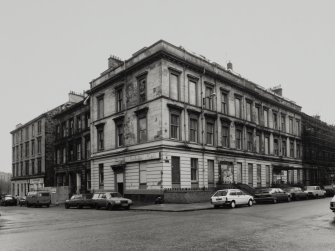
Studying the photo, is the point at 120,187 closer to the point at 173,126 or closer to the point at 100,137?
the point at 100,137

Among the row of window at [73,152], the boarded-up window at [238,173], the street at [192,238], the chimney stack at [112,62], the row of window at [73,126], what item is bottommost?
the street at [192,238]

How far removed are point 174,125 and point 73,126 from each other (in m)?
21.7

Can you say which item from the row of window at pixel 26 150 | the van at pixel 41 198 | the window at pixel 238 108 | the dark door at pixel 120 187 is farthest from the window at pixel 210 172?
the row of window at pixel 26 150

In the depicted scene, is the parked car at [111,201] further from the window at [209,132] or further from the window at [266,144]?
the window at [266,144]

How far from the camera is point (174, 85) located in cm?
3247

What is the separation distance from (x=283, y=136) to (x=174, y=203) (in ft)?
85.7

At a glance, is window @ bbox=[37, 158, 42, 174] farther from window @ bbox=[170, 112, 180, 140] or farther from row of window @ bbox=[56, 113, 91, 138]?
window @ bbox=[170, 112, 180, 140]

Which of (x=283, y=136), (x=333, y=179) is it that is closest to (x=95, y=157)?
(x=283, y=136)

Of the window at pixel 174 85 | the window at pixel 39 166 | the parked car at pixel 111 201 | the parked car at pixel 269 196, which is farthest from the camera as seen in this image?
the window at pixel 39 166

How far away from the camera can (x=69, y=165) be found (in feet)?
159

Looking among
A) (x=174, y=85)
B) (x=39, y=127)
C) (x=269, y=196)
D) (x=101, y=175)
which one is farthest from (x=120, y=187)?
(x=39, y=127)

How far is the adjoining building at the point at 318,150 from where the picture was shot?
55.5 metres

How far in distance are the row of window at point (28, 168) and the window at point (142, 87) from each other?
100ft

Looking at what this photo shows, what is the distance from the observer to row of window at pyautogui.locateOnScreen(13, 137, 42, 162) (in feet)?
191
